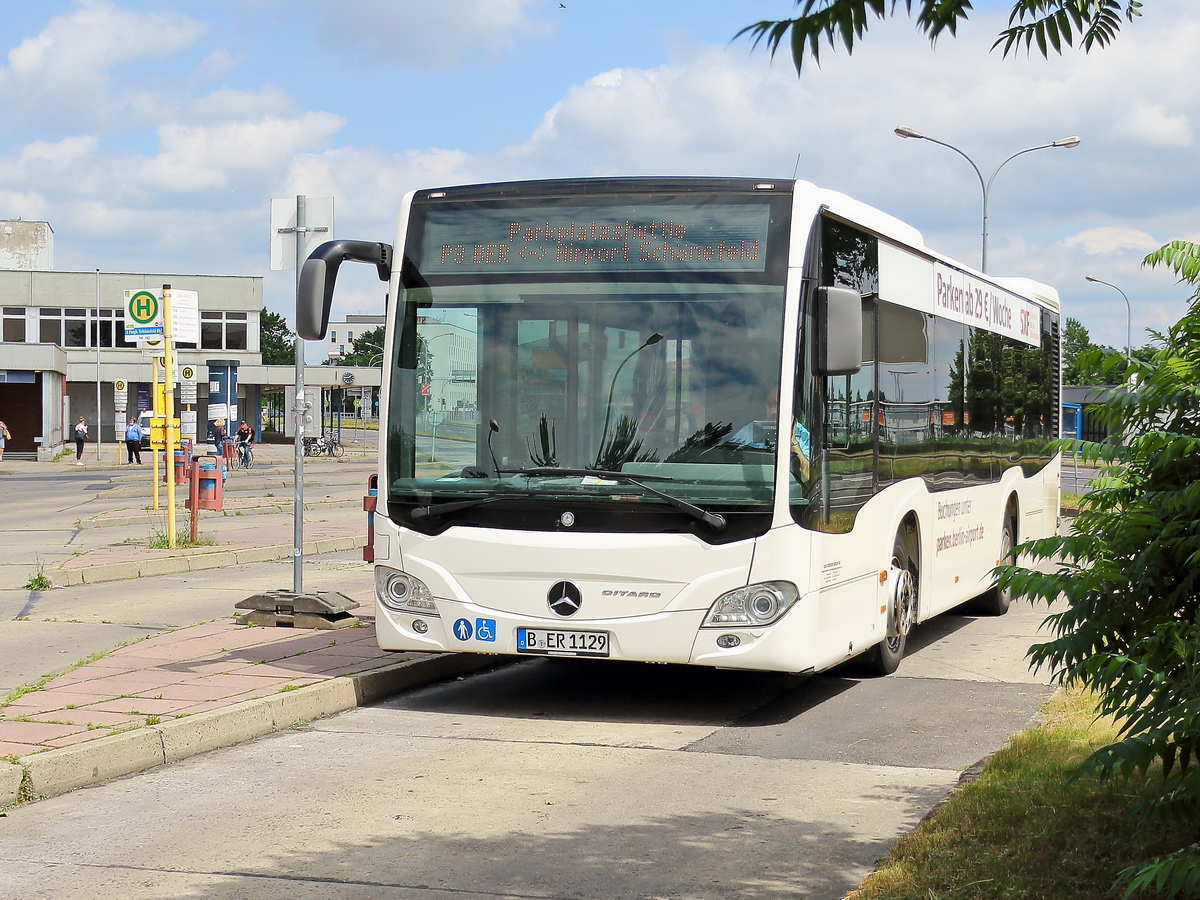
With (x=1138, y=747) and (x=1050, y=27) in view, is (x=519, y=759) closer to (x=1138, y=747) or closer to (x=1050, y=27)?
(x=1138, y=747)

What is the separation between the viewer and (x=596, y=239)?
340 inches

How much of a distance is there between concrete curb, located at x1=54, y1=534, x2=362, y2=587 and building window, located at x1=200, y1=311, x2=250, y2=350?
66956 mm

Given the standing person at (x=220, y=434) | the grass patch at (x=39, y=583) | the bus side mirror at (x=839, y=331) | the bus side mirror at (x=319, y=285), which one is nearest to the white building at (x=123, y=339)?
the standing person at (x=220, y=434)

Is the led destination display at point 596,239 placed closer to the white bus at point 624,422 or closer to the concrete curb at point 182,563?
the white bus at point 624,422

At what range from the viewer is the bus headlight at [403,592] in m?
8.64

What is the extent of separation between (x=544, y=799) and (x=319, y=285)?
3513 millimetres

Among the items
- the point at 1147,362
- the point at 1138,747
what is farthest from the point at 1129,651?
the point at 1147,362

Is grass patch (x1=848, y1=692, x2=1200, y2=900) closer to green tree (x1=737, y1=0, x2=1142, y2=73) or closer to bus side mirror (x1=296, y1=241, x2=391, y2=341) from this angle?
green tree (x1=737, y1=0, x2=1142, y2=73)

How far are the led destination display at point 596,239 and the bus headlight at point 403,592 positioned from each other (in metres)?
1.84

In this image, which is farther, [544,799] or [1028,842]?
[544,799]

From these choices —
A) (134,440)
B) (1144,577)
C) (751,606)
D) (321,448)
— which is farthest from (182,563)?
(321,448)

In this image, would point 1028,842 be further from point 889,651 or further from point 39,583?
point 39,583

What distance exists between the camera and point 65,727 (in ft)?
24.3

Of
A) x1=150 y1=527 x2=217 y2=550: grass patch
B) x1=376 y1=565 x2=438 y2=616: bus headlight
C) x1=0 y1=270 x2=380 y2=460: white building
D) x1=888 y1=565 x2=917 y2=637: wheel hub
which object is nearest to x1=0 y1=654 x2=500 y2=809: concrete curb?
x1=376 y1=565 x2=438 y2=616: bus headlight
